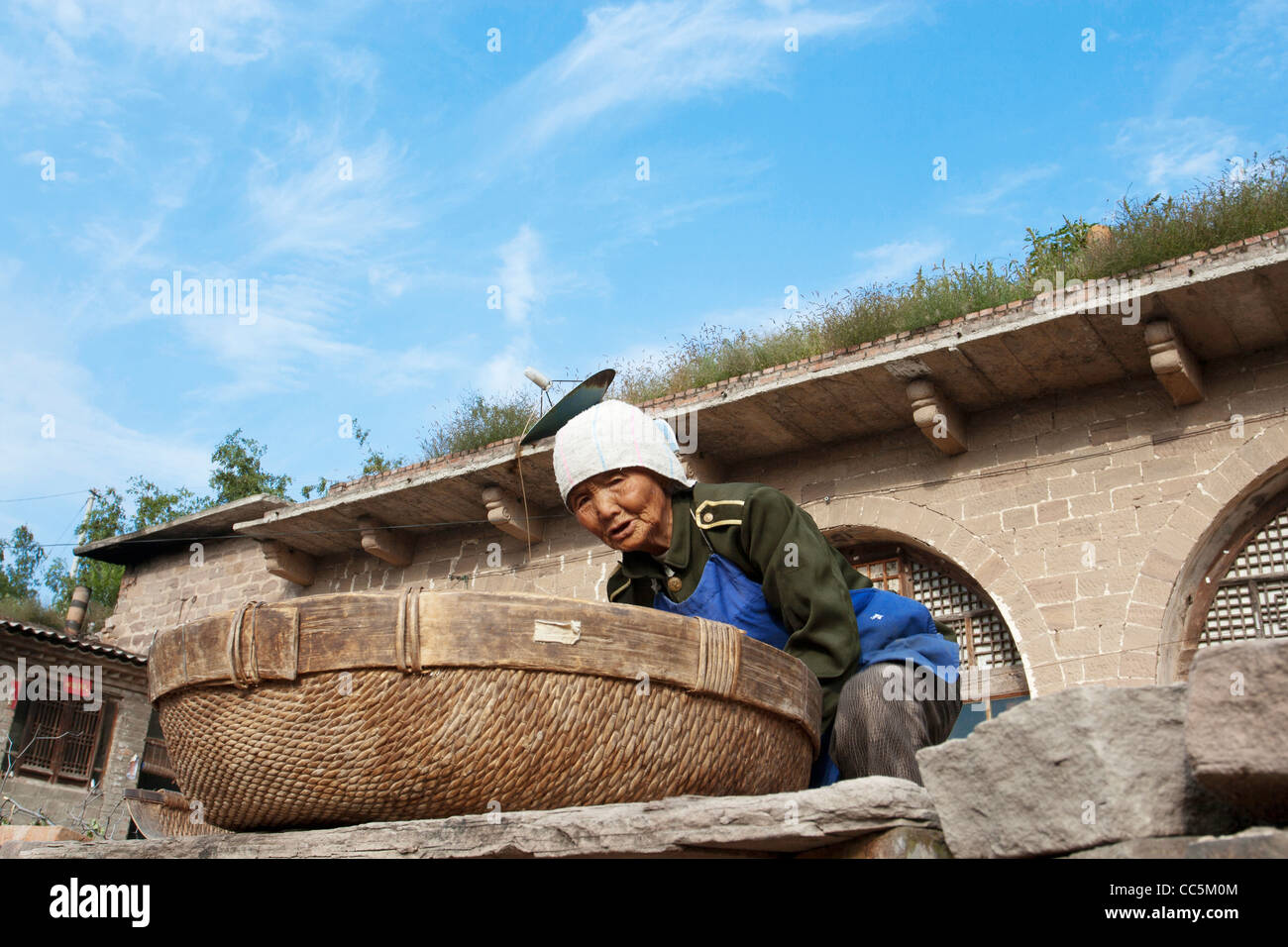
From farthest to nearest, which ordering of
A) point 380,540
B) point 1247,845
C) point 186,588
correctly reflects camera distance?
point 186,588 < point 380,540 < point 1247,845

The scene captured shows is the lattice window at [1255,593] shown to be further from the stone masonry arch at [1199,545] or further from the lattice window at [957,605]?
the lattice window at [957,605]

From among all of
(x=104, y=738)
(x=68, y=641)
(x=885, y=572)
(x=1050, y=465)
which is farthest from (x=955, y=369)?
(x=104, y=738)

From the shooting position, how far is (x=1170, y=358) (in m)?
7.11

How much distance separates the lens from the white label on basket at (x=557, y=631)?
198 centimetres

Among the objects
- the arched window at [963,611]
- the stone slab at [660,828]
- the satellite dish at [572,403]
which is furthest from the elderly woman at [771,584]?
the satellite dish at [572,403]

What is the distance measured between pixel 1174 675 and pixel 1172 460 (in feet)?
4.38

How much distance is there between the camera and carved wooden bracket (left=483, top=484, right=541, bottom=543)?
975cm

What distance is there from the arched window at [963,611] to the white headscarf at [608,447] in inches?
199

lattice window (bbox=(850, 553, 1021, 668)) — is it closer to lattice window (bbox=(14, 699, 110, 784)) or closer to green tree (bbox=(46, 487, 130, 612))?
lattice window (bbox=(14, 699, 110, 784))

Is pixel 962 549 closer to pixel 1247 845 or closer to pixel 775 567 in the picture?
pixel 775 567

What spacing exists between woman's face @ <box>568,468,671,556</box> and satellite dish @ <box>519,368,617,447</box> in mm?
6266

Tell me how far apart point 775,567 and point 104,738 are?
41.2 ft

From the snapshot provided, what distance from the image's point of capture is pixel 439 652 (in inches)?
77.0

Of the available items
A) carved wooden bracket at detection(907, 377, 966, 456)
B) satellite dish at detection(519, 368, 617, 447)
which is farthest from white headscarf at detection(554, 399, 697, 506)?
satellite dish at detection(519, 368, 617, 447)
